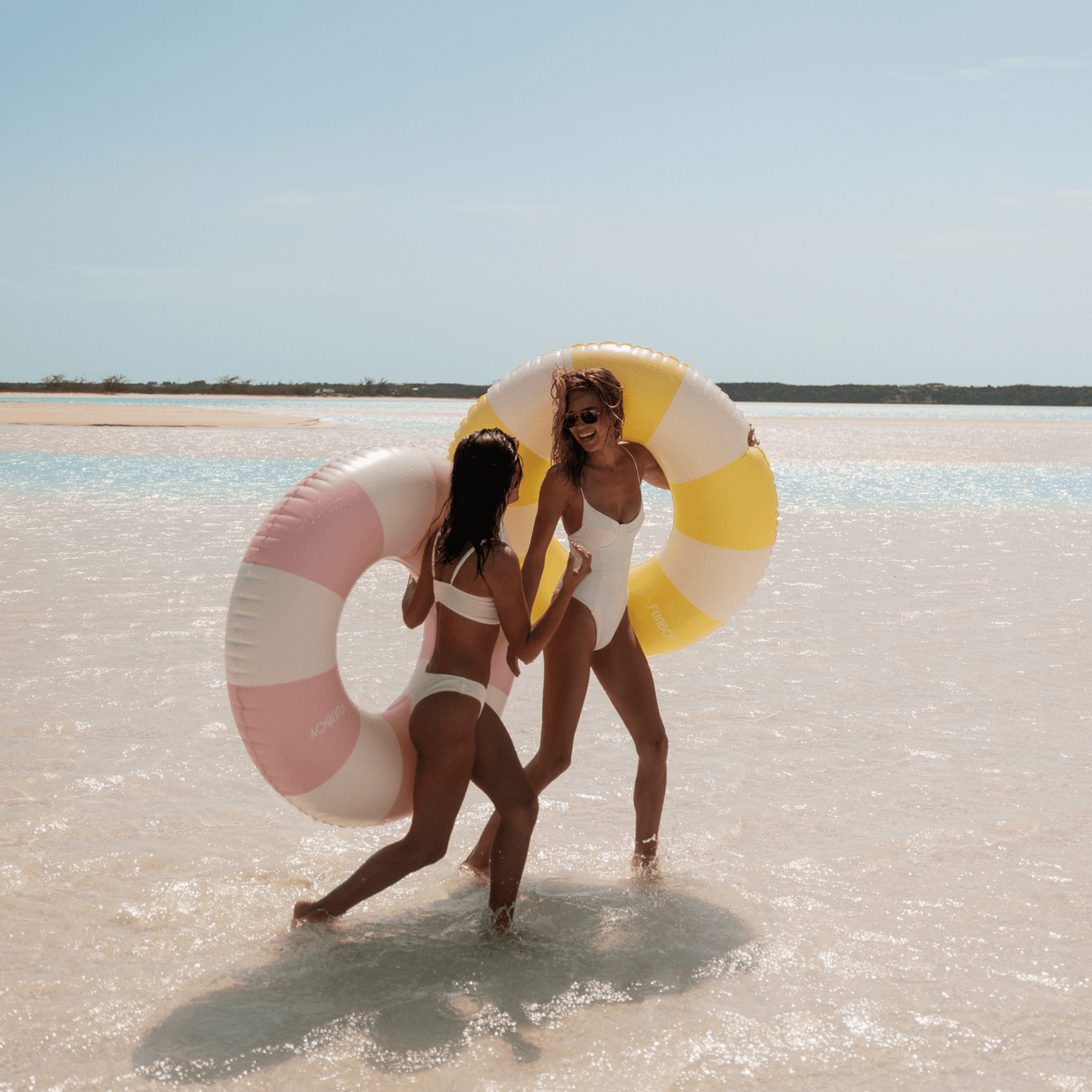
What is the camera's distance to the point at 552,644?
252 centimetres

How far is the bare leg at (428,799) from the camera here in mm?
2191

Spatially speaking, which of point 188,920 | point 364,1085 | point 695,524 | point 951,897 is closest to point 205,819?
point 188,920

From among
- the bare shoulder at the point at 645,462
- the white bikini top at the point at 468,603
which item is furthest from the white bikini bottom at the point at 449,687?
the bare shoulder at the point at 645,462

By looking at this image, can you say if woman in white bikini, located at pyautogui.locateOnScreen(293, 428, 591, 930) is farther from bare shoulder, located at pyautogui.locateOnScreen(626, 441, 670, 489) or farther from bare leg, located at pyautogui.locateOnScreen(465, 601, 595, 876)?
bare shoulder, located at pyautogui.locateOnScreen(626, 441, 670, 489)

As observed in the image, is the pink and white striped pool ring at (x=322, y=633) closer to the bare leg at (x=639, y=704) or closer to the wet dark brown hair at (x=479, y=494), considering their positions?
the wet dark brown hair at (x=479, y=494)

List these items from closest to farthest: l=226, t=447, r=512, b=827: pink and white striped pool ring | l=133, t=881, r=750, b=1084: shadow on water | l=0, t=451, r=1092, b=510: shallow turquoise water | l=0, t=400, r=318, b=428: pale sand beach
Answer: l=133, t=881, r=750, b=1084: shadow on water → l=226, t=447, r=512, b=827: pink and white striped pool ring → l=0, t=451, r=1092, b=510: shallow turquoise water → l=0, t=400, r=318, b=428: pale sand beach

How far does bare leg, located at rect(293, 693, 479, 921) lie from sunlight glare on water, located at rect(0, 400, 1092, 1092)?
0.47ft

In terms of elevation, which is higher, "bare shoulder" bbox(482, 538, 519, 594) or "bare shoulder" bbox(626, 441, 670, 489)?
"bare shoulder" bbox(626, 441, 670, 489)

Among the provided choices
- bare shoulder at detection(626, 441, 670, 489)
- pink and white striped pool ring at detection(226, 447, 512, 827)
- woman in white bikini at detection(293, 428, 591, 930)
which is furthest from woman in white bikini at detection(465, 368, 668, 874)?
pink and white striped pool ring at detection(226, 447, 512, 827)

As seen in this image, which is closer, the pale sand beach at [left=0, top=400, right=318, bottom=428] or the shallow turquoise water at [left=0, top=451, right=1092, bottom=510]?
the shallow turquoise water at [left=0, top=451, right=1092, bottom=510]

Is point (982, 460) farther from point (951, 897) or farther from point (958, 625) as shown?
point (951, 897)

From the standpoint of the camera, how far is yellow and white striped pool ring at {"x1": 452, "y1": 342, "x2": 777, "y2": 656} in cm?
274

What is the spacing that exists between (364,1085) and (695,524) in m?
1.69

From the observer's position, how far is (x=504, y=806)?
90.4 inches
